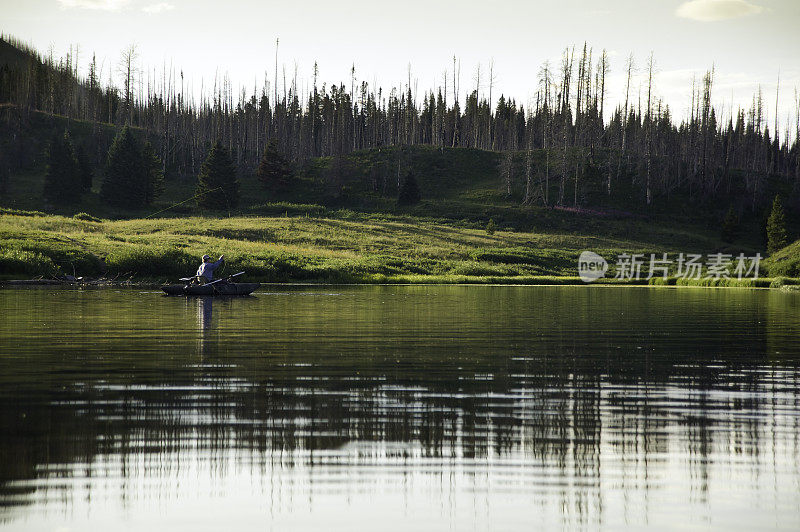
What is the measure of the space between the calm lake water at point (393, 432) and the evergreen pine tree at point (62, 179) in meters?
84.1

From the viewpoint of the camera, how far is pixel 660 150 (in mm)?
136875

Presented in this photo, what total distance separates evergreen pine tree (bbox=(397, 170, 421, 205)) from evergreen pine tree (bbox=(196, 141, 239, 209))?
924 inches

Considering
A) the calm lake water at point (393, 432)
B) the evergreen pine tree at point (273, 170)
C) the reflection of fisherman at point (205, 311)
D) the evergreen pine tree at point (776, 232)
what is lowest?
the calm lake water at point (393, 432)

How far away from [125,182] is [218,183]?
11937 mm

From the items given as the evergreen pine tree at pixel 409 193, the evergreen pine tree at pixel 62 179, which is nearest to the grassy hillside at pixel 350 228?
the evergreen pine tree at pixel 409 193

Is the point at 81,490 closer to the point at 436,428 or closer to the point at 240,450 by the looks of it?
the point at 240,450

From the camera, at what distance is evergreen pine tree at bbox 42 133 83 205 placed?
97938 millimetres

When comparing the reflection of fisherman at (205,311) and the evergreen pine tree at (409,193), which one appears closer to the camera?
the reflection of fisherman at (205,311)

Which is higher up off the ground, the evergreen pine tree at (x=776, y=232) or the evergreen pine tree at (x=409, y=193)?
the evergreen pine tree at (x=409, y=193)

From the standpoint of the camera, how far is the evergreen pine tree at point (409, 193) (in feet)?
358

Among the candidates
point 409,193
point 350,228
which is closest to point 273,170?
point 409,193

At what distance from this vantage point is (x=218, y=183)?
326 ft
